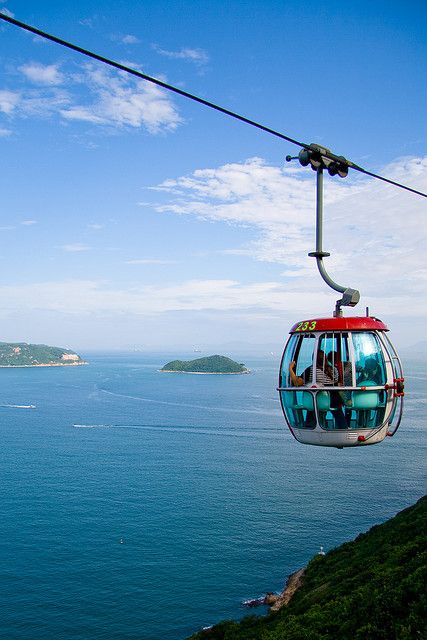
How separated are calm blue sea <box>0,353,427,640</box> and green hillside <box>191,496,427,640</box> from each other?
4487 millimetres

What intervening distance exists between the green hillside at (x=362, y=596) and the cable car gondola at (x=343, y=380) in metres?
15.8

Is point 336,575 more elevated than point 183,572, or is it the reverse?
point 336,575

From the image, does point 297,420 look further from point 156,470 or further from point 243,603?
point 156,470

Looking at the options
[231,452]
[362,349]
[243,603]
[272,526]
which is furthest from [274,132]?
[231,452]

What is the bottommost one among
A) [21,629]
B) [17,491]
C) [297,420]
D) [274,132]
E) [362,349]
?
[21,629]

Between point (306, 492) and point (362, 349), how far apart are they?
5298 cm

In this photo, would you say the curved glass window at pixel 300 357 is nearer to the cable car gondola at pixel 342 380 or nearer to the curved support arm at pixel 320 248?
the cable car gondola at pixel 342 380

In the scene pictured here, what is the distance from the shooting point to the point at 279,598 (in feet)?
122

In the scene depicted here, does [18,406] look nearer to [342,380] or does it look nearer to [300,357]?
[300,357]

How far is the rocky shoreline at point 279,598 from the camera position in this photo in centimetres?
3635

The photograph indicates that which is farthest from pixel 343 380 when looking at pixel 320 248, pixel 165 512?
pixel 165 512

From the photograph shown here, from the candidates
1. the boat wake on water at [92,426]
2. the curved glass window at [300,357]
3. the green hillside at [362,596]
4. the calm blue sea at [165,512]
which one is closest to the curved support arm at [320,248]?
the curved glass window at [300,357]

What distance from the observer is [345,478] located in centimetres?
6331

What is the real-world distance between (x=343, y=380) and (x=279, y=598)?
34579mm
